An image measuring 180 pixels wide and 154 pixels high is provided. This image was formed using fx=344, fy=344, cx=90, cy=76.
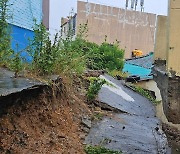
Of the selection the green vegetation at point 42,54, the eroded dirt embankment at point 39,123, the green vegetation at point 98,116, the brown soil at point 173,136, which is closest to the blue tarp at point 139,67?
the brown soil at point 173,136

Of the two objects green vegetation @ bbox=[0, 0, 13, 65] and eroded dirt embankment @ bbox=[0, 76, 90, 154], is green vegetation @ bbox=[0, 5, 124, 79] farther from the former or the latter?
eroded dirt embankment @ bbox=[0, 76, 90, 154]

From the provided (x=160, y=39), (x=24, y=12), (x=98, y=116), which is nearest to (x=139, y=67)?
(x=24, y=12)

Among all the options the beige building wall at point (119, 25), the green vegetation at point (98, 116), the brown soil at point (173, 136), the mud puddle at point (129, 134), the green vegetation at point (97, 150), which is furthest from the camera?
the beige building wall at point (119, 25)

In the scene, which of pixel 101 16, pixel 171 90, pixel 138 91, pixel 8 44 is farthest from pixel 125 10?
pixel 8 44

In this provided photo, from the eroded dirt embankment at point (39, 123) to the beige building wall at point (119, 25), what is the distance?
23.5 m

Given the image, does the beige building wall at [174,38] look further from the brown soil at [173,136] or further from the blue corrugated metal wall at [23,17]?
the blue corrugated metal wall at [23,17]

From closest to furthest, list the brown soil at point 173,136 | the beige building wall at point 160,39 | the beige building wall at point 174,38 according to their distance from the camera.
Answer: the beige building wall at point 174,38, the brown soil at point 173,136, the beige building wall at point 160,39

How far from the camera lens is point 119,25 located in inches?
1208

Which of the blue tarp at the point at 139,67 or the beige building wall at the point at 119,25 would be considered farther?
the beige building wall at the point at 119,25

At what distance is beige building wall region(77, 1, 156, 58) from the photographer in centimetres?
2902

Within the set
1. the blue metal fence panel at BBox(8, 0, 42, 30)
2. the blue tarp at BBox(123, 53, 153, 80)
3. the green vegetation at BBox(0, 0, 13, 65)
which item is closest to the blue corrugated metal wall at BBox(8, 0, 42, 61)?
the blue metal fence panel at BBox(8, 0, 42, 30)

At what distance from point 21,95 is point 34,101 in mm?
555

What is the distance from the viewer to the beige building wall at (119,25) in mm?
29016

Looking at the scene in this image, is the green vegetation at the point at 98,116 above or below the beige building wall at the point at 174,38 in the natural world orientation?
below
